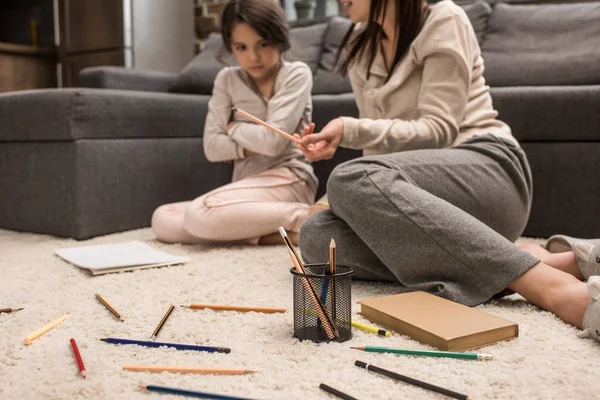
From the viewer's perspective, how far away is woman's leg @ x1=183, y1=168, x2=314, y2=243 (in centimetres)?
161

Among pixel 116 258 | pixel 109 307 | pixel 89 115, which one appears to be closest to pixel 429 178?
pixel 109 307

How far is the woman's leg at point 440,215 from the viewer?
100 cm

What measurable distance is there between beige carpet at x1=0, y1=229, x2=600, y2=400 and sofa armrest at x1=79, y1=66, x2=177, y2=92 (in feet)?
4.37

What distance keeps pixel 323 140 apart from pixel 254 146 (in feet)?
1.60

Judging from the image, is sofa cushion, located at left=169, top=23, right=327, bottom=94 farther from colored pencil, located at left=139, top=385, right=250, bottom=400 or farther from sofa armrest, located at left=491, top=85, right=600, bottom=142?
colored pencil, located at left=139, top=385, right=250, bottom=400

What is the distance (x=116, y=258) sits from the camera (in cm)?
142

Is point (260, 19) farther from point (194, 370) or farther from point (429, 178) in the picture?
point (194, 370)

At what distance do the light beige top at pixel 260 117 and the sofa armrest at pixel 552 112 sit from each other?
0.54m

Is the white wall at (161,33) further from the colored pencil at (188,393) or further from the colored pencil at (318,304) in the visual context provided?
the colored pencil at (188,393)

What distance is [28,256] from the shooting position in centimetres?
155

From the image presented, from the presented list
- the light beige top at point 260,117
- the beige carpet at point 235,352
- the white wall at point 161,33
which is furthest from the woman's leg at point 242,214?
the white wall at point 161,33

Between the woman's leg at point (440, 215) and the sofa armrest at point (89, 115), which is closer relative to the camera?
the woman's leg at point (440, 215)

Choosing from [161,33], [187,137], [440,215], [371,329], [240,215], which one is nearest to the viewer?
[371,329]

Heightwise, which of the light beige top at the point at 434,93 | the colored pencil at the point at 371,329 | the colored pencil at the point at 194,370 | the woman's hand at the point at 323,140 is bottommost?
the colored pencil at the point at 371,329
